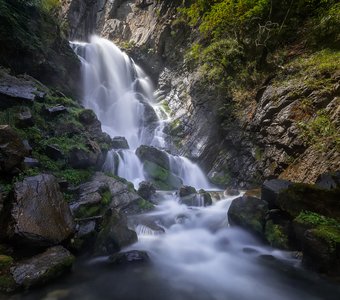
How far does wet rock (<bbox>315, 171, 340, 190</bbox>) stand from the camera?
24.0 ft

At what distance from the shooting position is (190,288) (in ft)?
19.7

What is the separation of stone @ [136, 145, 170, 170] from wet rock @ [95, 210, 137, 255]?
22.6 feet

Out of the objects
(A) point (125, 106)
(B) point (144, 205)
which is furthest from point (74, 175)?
(A) point (125, 106)

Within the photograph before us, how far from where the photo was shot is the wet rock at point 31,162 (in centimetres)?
847

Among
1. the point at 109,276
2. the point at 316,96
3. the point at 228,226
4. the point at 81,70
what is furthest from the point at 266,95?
the point at 81,70

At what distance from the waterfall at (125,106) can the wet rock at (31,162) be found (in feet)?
15.2

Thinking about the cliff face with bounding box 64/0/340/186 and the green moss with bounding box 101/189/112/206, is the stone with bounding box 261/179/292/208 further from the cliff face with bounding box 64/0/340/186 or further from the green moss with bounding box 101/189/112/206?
the green moss with bounding box 101/189/112/206

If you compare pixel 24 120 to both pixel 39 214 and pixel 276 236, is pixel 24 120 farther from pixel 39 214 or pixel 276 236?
pixel 276 236

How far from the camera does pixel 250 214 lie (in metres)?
8.34

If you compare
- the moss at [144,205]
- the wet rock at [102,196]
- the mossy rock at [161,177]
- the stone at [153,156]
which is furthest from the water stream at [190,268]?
the stone at [153,156]

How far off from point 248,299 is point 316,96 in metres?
8.65

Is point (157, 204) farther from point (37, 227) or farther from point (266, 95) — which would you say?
point (266, 95)

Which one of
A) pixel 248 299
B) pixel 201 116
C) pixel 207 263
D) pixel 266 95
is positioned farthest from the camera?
pixel 201 116

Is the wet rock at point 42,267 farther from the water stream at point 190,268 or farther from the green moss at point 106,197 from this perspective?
the green moss at point 106,197
